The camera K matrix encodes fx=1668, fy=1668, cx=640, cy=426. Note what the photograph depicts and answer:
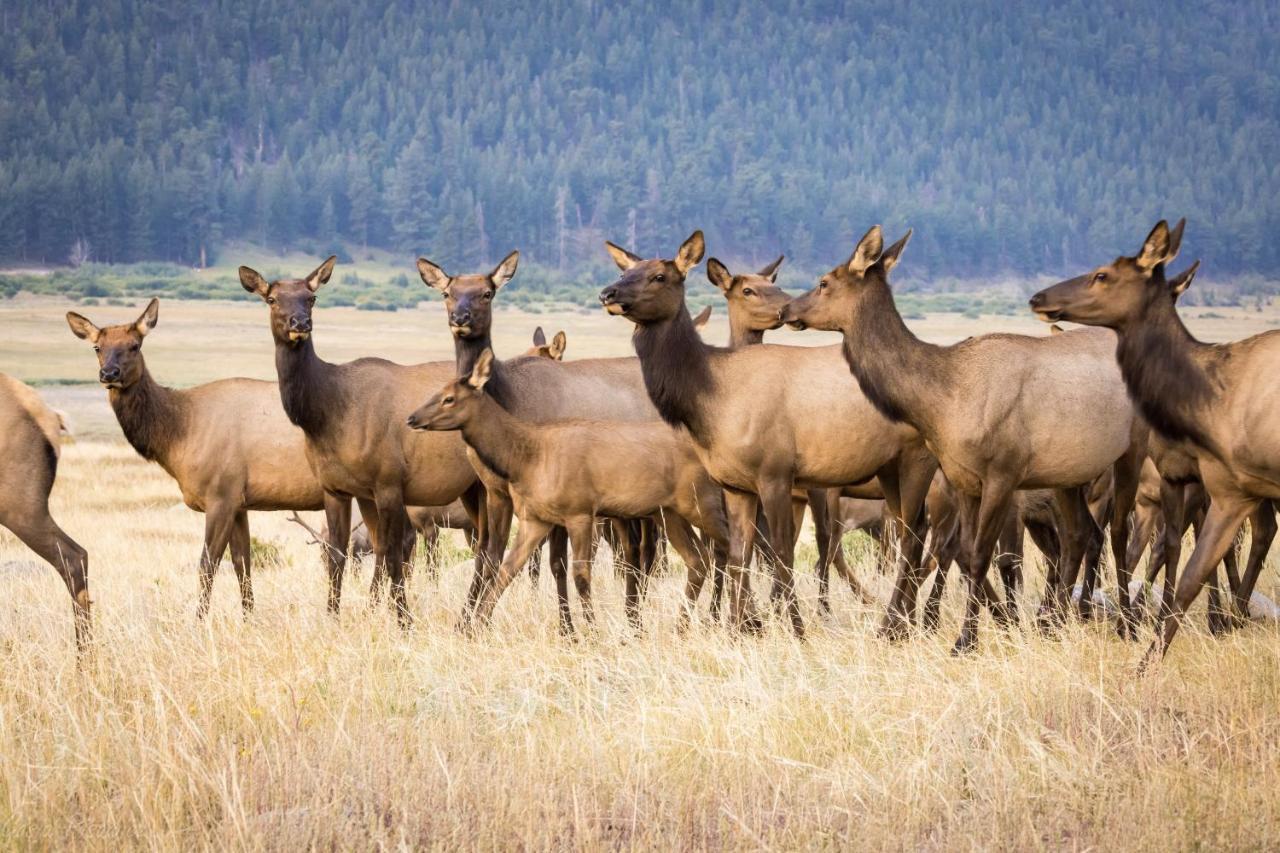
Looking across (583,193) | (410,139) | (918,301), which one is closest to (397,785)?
(918,301)

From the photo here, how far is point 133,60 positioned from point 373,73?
29369 mm

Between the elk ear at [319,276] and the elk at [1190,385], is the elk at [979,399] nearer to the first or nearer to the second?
the elk at [1190,385]

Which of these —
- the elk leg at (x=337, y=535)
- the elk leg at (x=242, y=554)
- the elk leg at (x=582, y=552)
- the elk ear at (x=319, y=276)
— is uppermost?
the elk ear at (x=319, y=276)

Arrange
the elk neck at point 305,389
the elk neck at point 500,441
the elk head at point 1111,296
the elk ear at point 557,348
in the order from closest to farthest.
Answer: the elk head at point 1111,296
the elk neck at point 500,441
the elk neck at point 305,389
the elk ear at point 557,348

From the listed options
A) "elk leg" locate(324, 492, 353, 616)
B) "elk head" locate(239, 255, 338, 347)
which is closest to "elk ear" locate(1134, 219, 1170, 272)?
"elk head" locate(239, 255, 338, 347)

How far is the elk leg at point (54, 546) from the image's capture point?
11383 millimetres

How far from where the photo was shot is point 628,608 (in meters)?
11.7

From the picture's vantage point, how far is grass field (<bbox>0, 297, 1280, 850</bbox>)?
699cm

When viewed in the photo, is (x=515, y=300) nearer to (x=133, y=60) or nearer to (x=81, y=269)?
(x=81, y=269)

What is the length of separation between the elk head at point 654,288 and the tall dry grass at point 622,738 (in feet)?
7.03

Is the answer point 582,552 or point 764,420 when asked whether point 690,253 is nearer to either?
point 764,420

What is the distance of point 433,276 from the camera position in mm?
12742

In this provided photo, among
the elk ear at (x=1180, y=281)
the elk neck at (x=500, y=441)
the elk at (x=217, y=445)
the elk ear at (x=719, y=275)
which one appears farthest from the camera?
the elk ear at (x=719, y=275)

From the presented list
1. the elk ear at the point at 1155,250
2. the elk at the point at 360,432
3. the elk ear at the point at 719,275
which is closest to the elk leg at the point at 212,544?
the elk at the point at 360,432
